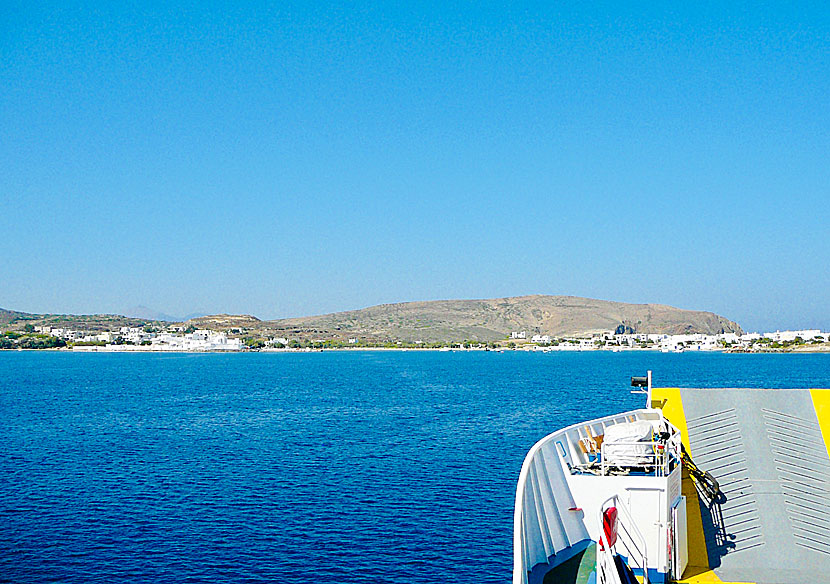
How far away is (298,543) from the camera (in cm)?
2894

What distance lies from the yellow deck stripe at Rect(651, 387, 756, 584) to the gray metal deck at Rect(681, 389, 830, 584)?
15cm

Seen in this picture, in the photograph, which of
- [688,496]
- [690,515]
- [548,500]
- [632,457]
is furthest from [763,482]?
[548,500]

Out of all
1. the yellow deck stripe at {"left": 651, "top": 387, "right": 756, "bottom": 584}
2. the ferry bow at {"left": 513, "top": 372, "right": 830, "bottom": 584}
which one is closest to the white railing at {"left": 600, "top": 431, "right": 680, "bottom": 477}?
the ferry bow at {"left": 513, "top": 372, "right": 830, "bottom": 584}

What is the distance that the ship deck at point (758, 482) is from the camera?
16328 millimetres

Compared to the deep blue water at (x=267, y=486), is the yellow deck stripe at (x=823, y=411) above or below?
above

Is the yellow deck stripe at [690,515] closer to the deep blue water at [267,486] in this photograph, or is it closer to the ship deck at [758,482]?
the ship deck at [758,482]

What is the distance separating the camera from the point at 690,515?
17.9m

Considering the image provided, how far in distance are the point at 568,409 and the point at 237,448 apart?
110 ft

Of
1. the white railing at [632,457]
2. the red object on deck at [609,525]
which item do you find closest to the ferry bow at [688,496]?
the white railing at [632,457]

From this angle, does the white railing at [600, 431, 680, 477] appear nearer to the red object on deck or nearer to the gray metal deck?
the gray metal deck

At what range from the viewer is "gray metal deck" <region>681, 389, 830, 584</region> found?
16.4m

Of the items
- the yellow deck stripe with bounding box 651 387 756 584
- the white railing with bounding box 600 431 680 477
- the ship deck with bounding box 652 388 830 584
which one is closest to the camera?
the white railing with bounding box 600 431 680 477

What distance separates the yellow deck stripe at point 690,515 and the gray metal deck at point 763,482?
0.15 meters

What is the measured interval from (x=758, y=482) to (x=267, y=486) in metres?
26.0
